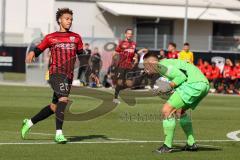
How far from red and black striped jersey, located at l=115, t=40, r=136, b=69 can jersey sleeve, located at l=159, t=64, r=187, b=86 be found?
39.4 ft

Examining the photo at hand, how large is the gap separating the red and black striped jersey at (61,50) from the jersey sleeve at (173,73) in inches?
76.2

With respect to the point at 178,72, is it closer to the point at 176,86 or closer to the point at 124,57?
the point at 176,86

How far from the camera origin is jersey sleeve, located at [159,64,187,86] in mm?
11469

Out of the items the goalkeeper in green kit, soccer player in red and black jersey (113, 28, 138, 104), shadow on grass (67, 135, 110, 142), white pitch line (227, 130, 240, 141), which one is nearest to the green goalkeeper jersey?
the goalkeeper in green kit

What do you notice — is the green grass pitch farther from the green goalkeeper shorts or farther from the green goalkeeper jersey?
the green goalkeeper jersey

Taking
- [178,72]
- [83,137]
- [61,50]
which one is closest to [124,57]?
[83,137]

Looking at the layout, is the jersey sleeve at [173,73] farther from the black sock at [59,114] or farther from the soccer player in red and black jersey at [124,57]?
the soccer player in red and black jersey at [124,57]

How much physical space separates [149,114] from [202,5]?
1469 inches

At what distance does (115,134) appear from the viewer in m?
14.3

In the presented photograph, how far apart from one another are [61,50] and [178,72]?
2.26m

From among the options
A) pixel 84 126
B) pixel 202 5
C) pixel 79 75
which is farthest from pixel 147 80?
pixel 202 5

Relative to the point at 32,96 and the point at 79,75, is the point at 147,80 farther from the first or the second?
the point at 32,96

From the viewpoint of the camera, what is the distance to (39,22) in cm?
5266

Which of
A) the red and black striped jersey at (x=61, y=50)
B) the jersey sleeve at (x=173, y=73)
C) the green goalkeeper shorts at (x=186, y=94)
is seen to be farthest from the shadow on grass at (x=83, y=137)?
the jersey sleeve at (x=173, y=73)
